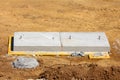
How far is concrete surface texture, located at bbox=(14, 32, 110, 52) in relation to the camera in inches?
529

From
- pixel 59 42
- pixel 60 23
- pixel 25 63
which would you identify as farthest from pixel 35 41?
pixel 60 23

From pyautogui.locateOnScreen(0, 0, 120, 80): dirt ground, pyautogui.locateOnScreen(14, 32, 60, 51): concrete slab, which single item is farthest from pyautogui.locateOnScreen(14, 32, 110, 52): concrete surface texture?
pyautogui.locateOnScreen(0, 0, 120, 80): dirt ground

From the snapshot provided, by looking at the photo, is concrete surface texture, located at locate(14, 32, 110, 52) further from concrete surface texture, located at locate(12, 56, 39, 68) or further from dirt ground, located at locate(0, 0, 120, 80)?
concrete surface texture, located at locate(12, 56, 39, 68)

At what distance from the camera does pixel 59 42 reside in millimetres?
13648

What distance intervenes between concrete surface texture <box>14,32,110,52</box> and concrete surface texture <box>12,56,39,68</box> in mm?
815

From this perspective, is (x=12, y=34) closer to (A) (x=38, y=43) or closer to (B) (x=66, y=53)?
(A) (x=38, y=43)

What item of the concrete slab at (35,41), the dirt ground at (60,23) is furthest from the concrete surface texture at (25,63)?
the concrete slab at (35,41)

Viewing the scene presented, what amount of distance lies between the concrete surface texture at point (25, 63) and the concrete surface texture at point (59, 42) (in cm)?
81

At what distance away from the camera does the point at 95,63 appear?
42.5 ft

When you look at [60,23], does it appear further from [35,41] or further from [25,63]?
[25,63]

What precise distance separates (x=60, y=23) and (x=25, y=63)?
13.1ft

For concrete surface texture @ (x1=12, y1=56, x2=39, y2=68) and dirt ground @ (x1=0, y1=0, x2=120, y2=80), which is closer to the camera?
dirt ground @ (x1=0, y1=0, x2=120, y2=80)

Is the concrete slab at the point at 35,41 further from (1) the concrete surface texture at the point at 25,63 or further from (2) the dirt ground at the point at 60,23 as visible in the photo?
(1) the concrete surface texture at the point at 25,63

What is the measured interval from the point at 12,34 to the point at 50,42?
80.5 inches
